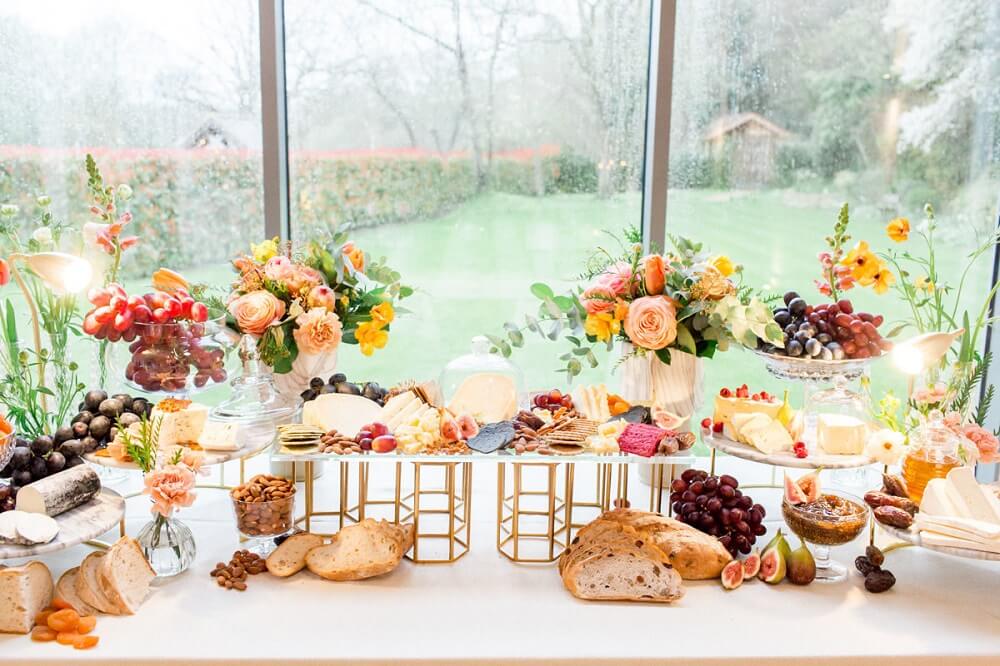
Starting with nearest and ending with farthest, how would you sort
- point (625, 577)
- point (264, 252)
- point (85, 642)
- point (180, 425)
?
point (85, 642) < point (625, 577) < point (180, 425) < point (264, 252)

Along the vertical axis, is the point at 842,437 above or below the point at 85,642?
above

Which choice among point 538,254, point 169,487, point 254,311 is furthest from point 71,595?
point 538,254

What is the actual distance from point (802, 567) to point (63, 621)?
138cm

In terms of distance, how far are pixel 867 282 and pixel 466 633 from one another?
1.31 meters

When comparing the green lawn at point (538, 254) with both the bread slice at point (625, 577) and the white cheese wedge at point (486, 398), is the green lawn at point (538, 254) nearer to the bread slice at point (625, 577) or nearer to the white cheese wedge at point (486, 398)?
the white cheese wedge at point (486, 398)

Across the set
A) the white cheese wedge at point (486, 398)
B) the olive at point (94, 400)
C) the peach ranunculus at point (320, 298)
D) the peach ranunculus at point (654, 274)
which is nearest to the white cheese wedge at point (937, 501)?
the peach ranunculus at point (654, 274)

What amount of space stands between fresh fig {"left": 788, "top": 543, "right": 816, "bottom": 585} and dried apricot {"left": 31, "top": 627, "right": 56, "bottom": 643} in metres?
1.38

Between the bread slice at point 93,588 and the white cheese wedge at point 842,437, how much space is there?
144cm

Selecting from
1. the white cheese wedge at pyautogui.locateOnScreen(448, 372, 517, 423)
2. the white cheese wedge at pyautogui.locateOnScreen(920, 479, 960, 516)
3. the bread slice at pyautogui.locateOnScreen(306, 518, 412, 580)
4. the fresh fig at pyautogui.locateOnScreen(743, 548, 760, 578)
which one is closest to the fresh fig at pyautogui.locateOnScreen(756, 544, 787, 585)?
the fresh fig at pyautogui.locateOnScreen(743, 548, 760, 578)

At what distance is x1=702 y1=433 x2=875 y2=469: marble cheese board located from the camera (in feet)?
6.10

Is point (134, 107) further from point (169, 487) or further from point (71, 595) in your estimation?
point (71, 595)

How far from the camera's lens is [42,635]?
5.03ft

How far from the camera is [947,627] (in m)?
1.65

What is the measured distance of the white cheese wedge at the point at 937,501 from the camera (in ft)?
5.84
